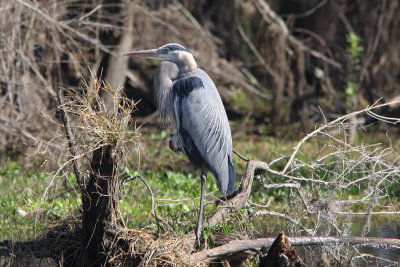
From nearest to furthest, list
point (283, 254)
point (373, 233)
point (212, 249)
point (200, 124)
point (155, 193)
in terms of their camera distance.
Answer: point (283, 254), point (212, 249), point (200, 124), point (373, 233), point (155, 193)

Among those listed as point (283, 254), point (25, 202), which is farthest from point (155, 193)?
point (283, 254)

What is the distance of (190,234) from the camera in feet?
13.5

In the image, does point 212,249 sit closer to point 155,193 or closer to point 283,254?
point 283,254

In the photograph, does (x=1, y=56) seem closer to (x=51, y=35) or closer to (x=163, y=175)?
(x=51, y=35)

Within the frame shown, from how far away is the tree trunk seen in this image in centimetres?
386

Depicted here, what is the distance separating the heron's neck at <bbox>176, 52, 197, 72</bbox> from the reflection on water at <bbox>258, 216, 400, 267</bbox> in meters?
1.62

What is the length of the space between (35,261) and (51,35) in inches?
167

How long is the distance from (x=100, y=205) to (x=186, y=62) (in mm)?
1786

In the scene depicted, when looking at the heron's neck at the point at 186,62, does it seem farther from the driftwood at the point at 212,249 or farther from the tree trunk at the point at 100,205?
the tree trunk at the point at 100,205

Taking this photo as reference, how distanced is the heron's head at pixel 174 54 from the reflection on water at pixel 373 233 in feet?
5.46

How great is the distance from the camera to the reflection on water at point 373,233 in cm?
468

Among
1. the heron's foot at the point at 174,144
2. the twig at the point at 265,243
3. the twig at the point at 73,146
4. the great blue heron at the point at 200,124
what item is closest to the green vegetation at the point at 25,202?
the twig at the point at 73,146

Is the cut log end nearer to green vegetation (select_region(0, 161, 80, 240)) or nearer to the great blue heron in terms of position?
the great blue heron

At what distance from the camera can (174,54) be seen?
5.19 meters
